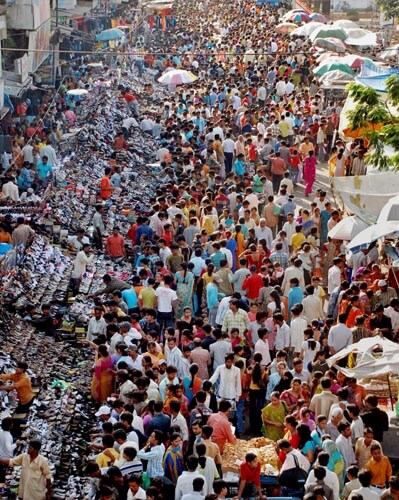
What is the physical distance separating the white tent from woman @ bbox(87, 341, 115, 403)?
2560 mm

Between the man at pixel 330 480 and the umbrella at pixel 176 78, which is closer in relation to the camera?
the man at pixel 330 480

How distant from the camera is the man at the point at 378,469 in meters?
11.7

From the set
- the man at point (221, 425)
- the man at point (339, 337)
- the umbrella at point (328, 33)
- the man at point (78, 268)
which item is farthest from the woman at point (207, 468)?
the umbrella at point (328, 33)

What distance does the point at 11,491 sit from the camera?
40.1ft

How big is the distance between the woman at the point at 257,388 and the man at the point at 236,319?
36.5 inches

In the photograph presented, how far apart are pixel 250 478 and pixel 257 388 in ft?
8.48

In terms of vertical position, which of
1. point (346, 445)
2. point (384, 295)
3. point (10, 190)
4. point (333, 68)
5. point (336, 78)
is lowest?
point (333, 68)

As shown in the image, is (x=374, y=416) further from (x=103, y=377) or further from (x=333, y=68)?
(x=333, y=68)

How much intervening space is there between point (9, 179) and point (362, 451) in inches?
462

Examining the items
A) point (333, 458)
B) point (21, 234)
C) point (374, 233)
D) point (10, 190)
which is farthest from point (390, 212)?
point (10, 190)

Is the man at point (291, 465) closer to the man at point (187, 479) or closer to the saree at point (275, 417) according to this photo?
the man at point (187, 479)

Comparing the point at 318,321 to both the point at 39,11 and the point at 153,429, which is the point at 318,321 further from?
the point at 39,11

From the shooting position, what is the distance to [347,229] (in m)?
18.0

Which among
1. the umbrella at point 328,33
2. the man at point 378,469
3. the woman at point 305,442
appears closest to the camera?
the man at point 378,469
